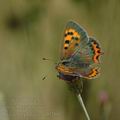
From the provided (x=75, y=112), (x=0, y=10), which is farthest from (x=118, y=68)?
(x=0, y=10)

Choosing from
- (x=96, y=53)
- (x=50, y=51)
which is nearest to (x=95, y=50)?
(x=96, y=53)

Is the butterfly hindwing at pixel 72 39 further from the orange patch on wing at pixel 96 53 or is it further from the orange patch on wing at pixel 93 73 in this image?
the orange patch on wing at pixel 93 73

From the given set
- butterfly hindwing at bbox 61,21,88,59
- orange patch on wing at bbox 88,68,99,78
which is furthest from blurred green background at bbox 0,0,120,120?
orange patch on wing at bbox 88,68,99,78

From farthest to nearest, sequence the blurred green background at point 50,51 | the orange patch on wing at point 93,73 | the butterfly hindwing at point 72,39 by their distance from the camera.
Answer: the blurred green background at point 50,51 < the butterfly hindwing at point 72,39 < the orange patch on wing at point 93,73

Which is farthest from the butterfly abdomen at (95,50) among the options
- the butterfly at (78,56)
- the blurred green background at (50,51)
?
the blurred green background at (50,51)

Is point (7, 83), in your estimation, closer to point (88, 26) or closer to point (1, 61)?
point (1, 61)

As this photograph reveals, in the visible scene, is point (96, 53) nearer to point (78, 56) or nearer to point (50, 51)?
point (78, 56)
